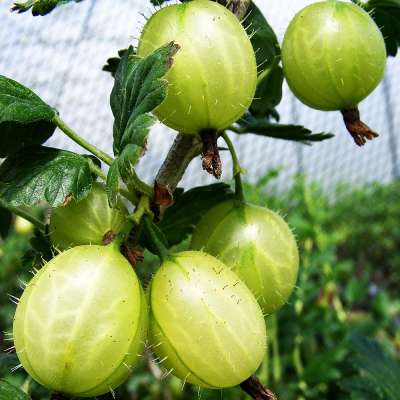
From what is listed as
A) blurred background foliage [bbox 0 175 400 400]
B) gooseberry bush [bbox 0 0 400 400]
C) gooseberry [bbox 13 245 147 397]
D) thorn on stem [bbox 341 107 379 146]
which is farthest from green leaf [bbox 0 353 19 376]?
thorn on stem [bbox 341 107 379 146]

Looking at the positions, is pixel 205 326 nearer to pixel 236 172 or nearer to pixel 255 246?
pixel 255 246

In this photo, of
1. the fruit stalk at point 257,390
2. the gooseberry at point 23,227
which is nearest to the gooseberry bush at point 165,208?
the fruit stalk at point 257,390

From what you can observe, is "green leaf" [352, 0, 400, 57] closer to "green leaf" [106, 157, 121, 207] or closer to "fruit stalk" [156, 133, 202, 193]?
"fruit stalk" [156, 133, 202, 193]

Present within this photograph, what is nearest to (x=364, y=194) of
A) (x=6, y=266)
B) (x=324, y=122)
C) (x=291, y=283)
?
(x=324, y=122)

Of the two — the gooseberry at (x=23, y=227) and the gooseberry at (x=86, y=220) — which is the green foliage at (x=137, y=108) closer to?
the gooseberry at (x=86, y=220)

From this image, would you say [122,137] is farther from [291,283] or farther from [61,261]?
[291,283]
